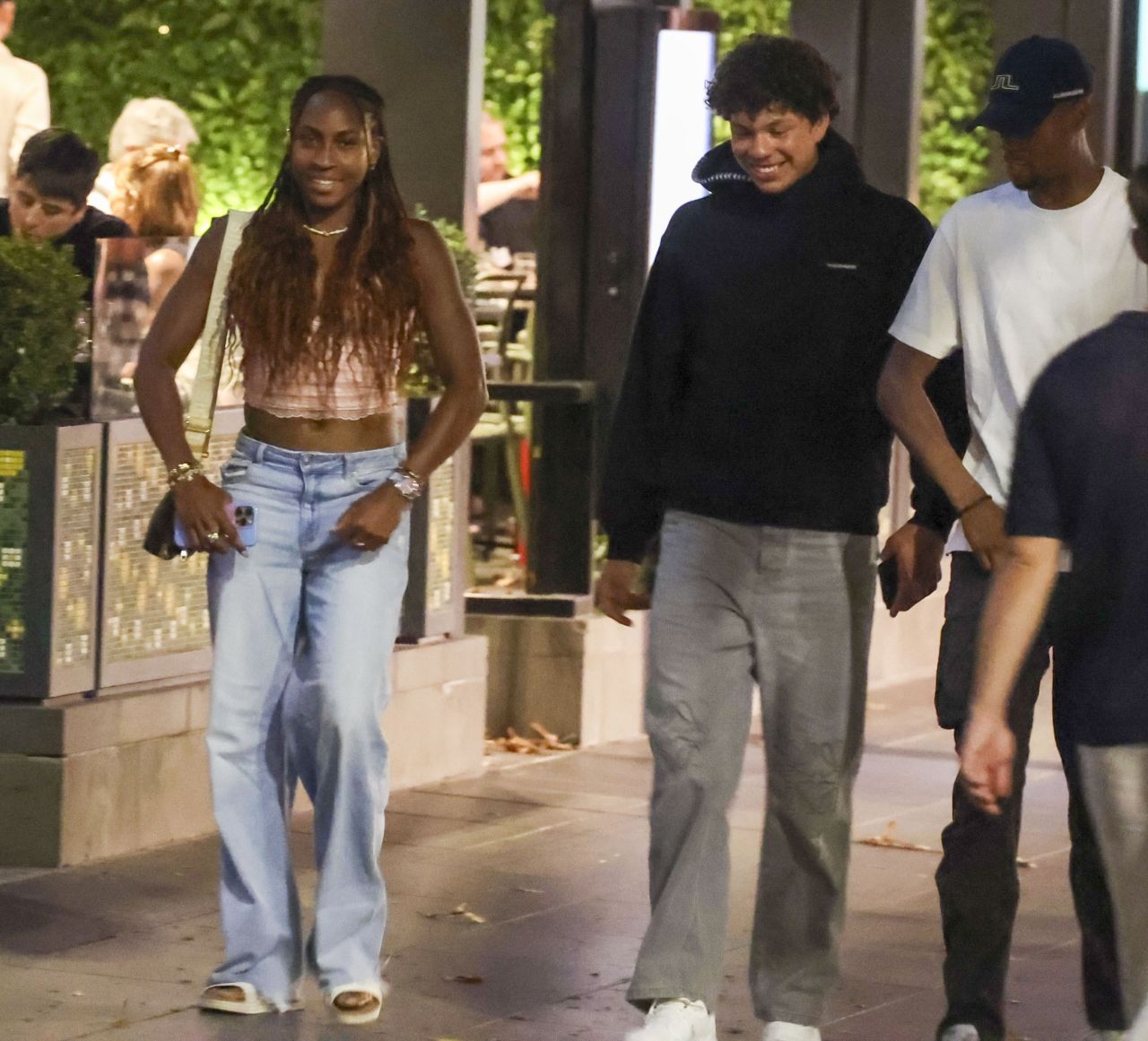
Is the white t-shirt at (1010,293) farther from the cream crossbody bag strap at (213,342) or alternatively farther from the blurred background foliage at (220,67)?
the blurred background foliage at (220,67)

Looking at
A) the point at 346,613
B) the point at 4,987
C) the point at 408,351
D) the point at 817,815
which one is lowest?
the point at 4,987

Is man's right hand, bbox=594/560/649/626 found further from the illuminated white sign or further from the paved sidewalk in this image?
the illuminated white sign

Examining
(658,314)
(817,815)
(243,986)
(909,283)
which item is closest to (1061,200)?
(909,283)

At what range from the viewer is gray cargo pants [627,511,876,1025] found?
5371 millimetres

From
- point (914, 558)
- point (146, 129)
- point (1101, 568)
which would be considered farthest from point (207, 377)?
point (146, 129)

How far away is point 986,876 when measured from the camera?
5.43 meters

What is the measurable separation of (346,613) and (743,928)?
1697 mm

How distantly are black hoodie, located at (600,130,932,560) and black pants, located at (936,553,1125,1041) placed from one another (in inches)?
11.7

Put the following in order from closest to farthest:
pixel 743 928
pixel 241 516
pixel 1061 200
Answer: pixel 1061 200, pixel 241 516, pixel 743 928

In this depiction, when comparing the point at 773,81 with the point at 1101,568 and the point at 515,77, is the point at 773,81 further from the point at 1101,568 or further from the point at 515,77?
the point at 515,77

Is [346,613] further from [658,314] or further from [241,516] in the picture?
[658,314]

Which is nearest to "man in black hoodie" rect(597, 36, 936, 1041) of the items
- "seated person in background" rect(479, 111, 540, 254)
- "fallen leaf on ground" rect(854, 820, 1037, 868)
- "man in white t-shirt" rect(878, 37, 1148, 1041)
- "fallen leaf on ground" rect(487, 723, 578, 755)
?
"man in white t-shirt" rect(878, 37, 1148, 1041)

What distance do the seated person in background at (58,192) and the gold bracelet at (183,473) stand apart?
262 cm

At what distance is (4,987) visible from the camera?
5953 millimetres
